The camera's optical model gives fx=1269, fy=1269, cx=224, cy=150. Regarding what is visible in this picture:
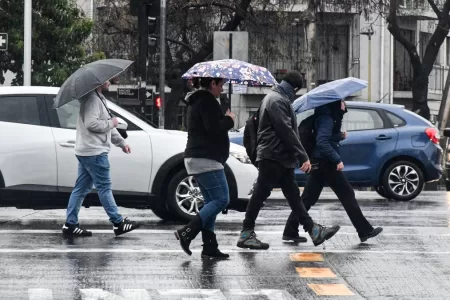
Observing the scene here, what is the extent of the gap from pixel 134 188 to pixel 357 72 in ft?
112

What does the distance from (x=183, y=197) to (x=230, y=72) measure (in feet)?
11.1

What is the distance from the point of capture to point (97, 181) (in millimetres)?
12883

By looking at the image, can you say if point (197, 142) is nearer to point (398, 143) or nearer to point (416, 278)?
point (416, 278)

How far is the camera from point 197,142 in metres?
11.3

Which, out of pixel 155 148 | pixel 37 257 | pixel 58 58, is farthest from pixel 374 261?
pixel 58 58

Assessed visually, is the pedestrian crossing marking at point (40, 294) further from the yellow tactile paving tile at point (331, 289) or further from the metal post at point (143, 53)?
the metal post at point (143, 53)

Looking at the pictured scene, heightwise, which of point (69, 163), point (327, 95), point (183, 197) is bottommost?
point (183, 197)

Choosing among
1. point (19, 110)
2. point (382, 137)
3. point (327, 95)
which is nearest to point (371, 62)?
point (382, 137)

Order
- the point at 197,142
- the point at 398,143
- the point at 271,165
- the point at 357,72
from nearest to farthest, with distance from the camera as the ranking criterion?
1. the point at 197,142
2. the point at 271,165
3. the point at 398,143
4. the point at 357,72

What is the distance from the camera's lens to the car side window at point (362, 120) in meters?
19.7

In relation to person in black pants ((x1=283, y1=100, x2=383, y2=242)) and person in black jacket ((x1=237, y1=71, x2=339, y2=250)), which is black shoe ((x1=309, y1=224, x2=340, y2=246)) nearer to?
person in black jacket ((x1=237, y1=71, x2=339, y2=250))

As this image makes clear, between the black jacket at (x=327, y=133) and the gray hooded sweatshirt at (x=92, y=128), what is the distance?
82.1 inches

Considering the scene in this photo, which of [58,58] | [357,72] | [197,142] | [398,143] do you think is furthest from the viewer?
[357,72]

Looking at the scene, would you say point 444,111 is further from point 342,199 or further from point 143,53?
point 342,199
